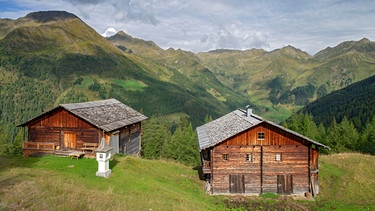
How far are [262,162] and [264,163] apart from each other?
0.30 metres

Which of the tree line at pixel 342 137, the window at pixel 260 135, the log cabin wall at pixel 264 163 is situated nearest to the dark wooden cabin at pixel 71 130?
the log cabin wall at pixel 264 163

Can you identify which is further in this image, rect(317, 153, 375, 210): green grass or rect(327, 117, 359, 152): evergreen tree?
rect(327, 117, 359, 152): evergreen tree

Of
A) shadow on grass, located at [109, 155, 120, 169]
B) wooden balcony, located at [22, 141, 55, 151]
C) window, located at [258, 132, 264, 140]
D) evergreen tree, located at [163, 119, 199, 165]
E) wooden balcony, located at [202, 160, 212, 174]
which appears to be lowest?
evergreen tree, located at [163, 119, 199, 165]

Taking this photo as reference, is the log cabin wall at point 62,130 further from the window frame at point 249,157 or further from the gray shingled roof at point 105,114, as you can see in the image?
the window frame at point 249,157

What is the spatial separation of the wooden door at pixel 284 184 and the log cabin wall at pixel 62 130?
22486 millimetres

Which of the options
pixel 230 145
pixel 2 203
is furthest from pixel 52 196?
pixel 230 145

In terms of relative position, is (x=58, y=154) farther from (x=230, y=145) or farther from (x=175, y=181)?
(x=230, y=145)

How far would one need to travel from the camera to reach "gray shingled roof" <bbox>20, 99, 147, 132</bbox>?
36.3 meters

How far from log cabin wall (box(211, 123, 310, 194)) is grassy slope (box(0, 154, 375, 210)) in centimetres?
187

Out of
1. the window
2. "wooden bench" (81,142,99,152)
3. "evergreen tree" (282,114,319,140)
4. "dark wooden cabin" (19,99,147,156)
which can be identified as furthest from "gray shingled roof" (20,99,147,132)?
"evergreen tree" (282,114,319,140)

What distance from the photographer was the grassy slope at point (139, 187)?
1591cm

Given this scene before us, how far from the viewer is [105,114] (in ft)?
133

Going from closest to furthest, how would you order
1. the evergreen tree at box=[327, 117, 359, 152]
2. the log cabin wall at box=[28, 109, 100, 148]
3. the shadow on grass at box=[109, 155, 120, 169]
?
the shadow on grass at box=[109, 155, 120, 169] → the log cabin wall at box=[28, 109, 100, 148] → the evergreen tree at box=[327, 117, 359, 152]

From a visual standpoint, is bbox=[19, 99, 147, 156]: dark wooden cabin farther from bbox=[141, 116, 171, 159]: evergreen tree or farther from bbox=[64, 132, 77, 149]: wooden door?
bbox=[141, 116, 171, 159]: evergreen tree
